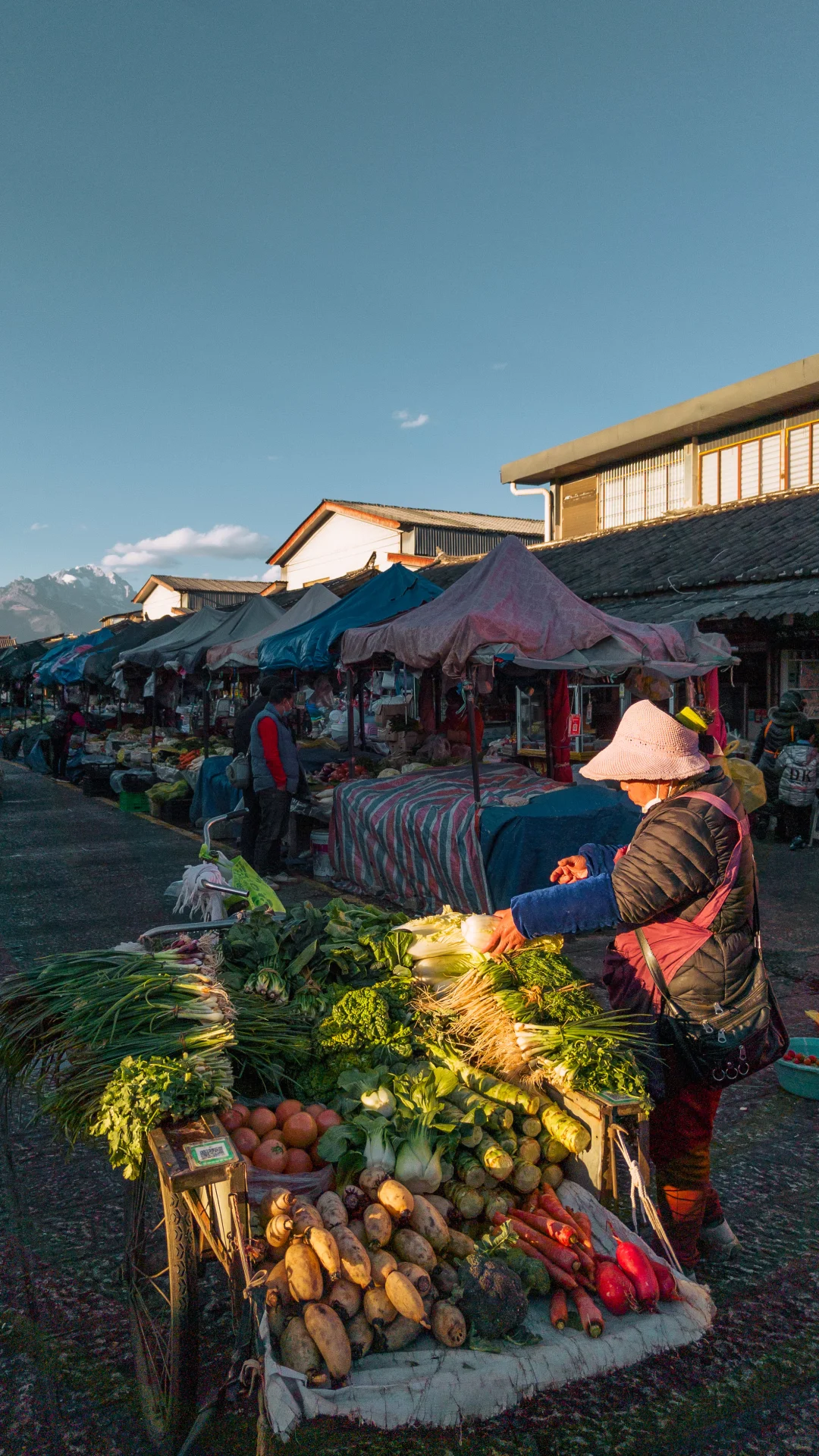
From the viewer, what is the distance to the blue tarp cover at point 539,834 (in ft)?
21.6

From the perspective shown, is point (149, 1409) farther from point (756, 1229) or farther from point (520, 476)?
point (520, 476)

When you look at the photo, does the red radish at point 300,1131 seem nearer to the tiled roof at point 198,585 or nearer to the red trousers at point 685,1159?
the red trousers at point 685,1159

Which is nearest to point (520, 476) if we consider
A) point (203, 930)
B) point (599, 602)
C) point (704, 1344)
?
point (599, 602)

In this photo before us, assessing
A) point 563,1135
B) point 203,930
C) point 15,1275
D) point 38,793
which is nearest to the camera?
point 563,1135

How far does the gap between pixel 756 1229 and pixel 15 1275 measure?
2.63m

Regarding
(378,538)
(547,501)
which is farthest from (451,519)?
(547,501)

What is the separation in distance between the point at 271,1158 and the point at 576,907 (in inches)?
43.4

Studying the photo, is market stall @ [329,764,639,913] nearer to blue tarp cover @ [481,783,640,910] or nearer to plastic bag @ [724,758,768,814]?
blue tarp cover @ [481,783,640,910]

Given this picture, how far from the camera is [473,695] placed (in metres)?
7.20

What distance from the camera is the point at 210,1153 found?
80.0 inches

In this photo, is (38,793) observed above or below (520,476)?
below

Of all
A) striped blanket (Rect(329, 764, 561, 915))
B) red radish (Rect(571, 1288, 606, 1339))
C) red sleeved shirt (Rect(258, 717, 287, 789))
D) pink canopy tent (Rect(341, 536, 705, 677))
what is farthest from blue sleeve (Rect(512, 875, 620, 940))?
red sleeved shirt (Rect(258, 717, 287, 789))

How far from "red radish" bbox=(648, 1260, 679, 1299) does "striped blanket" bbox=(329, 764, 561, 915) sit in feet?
14.6

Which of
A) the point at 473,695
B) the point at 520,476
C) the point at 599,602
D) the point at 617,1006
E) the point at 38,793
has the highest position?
the point at 520,476
